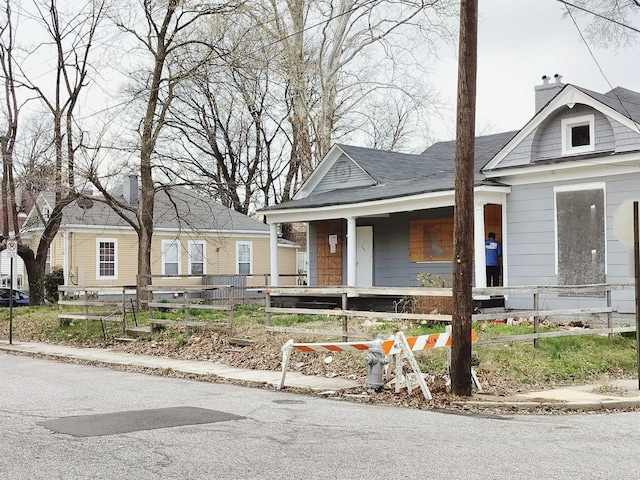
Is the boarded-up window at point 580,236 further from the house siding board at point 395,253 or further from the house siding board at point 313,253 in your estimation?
the house siding board at point 313,253

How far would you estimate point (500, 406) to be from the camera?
10.4m

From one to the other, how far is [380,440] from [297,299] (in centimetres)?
1519

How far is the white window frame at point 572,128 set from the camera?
690 inches

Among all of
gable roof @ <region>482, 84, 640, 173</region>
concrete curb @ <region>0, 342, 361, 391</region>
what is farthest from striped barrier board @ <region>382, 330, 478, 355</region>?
gable roof @ <region>482, 84, 640, 173</region>

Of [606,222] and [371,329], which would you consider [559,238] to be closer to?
[606,222]

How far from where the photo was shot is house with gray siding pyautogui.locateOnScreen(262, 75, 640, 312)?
17.0 meters

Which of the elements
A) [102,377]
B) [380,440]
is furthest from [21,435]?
[102,377]

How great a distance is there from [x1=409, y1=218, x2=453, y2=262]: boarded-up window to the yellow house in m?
8.87

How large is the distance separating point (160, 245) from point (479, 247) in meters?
19.5

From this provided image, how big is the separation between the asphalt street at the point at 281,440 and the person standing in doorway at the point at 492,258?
949 centimetres

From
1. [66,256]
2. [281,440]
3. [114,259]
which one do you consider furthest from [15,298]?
[281,440]

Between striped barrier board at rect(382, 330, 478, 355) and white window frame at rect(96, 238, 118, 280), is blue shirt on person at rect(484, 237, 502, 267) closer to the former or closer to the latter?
striped barrier board at rect(382, 330, 478, 355)

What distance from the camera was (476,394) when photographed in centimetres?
1114

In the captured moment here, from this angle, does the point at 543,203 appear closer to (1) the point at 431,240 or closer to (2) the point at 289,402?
(1) the point at 431,240
